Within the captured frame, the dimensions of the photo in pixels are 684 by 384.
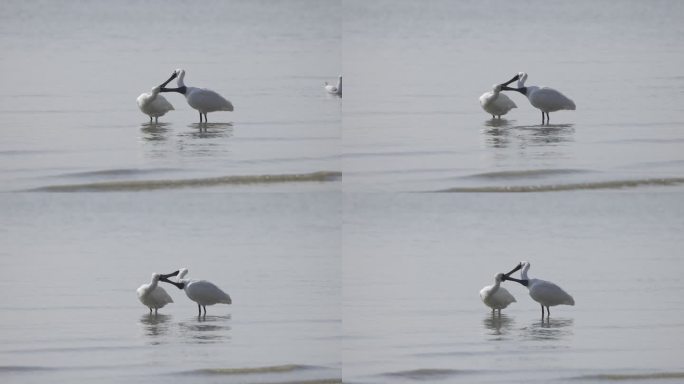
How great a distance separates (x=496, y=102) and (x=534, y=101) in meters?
0.12

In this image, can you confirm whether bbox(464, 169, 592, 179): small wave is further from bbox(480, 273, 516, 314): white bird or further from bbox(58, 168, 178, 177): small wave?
bbox(58, 168, 178, 177): small wave

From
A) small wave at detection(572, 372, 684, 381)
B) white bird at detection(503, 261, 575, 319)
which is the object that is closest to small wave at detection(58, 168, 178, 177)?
white bird at detection(503, 261, 575, 319)

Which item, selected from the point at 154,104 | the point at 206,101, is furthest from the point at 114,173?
the point at 206,101

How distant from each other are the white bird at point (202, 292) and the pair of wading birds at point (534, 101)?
1060mm

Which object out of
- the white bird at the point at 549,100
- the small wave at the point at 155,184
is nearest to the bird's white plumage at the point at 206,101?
the small wave at the point at 155,184

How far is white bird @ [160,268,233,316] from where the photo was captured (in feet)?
14.2

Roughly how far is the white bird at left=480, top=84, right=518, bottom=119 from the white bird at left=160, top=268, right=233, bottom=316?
105 centimetres

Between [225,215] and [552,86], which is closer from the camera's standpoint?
[225,215]

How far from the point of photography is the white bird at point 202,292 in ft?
14.2

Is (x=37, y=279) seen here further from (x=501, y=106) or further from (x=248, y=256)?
(x=501, y=106)

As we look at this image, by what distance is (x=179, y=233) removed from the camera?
4508 millimetres

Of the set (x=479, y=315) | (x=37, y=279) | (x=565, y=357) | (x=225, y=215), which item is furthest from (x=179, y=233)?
(x=565, y=357)

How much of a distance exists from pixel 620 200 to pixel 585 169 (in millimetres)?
234

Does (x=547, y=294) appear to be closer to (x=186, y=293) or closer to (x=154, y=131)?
(x=186, y=293)
